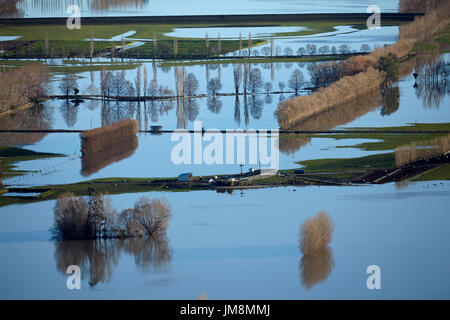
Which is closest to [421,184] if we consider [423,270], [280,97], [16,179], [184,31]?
[423,270]

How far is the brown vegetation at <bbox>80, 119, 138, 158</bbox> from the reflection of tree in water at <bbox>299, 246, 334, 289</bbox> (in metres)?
6.87

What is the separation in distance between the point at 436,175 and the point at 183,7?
26302 millimetres

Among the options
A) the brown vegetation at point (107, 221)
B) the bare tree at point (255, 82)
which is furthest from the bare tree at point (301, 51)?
the brown vegetation at point (107, 221)

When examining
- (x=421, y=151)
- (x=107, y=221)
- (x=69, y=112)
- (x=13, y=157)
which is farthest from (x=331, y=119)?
(x=107, y=221)

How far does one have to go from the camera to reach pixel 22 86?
2614 centimetres

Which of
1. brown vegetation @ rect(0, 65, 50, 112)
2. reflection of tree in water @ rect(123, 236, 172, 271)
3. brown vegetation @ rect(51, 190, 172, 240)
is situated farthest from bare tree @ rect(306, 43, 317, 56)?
reflection of tree in water @ rect(123, 236, 172, 271)

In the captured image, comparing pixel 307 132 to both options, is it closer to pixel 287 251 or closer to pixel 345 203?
pixel 345 203

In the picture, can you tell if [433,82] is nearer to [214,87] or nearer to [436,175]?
[214,87]

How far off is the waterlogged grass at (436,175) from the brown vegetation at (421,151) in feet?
2.00

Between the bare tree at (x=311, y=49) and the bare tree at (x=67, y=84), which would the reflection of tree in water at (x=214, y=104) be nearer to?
the bare tree at (x=67, y=84)

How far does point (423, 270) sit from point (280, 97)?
44.9 feet

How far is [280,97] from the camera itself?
1021 inches
